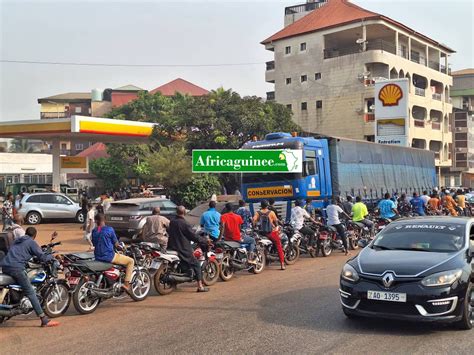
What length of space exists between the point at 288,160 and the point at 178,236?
7.77 metres

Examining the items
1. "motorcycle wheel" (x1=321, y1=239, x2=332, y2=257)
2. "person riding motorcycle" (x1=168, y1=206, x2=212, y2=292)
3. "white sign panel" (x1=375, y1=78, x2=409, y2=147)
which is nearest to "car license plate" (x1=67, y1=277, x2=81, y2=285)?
"person riding motorcycle" (x1=168, y1=206, x2=212, y2=292)

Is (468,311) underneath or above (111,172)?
underneath

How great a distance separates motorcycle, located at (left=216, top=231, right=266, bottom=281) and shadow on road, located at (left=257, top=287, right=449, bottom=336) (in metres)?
2.04

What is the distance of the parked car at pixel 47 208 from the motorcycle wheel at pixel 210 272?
15.8 m

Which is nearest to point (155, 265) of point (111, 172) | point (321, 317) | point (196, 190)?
point (321, 317)

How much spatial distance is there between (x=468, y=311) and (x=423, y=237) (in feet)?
4.08

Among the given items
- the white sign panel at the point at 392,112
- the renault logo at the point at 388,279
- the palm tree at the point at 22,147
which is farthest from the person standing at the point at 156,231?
the palm tree at the point at 22,147

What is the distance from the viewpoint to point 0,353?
6223 mm

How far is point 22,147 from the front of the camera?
252 ft

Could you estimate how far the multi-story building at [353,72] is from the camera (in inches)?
1853

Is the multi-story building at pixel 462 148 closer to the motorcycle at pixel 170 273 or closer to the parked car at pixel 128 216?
the parked car at pixel 128 216

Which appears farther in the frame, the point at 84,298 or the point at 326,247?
the point at 326,247

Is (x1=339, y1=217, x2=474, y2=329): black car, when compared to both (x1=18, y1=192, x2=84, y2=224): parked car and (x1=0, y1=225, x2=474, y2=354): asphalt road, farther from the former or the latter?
(x1=18, y1=192, x2=84, y2=224): parked car

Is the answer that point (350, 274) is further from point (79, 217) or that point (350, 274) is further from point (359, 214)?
point (79, 217)
